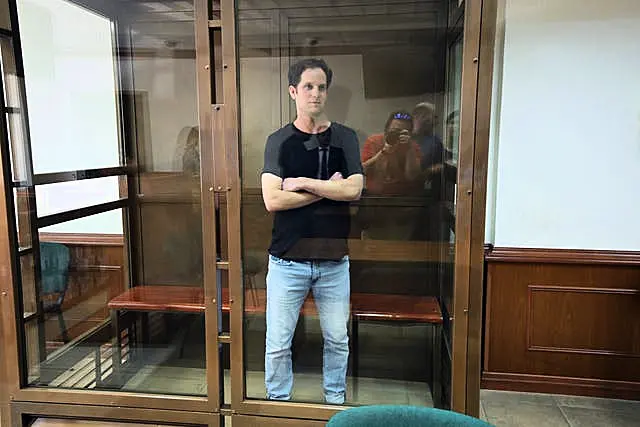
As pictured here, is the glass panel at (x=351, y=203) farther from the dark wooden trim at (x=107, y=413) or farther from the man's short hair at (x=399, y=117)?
the dark wooden trim at (x=107, y=413)

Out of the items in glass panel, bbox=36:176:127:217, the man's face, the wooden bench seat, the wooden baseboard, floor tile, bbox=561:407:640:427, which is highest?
the man's face

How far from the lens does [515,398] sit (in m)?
2.50

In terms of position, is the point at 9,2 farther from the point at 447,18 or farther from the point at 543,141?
the point at 543,141

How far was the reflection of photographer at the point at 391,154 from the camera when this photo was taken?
75.5 inches

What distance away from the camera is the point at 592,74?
92.2 inches

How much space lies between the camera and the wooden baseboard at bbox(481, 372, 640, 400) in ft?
8.13

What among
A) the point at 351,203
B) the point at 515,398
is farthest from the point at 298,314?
the point at 515,398

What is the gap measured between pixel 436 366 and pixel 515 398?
2.82ft

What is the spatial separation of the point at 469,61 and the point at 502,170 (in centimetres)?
116

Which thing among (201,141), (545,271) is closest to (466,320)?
(201,141)

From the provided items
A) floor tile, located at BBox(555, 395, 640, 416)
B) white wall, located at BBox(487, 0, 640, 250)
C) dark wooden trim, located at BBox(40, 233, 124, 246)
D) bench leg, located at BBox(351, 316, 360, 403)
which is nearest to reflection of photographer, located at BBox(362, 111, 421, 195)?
bench leg, located at BBox(351, 316, 360, 403)

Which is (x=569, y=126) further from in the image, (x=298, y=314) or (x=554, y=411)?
(x=298, y=314)

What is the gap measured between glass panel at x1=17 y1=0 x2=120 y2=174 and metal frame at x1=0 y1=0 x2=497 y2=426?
270 millimetres

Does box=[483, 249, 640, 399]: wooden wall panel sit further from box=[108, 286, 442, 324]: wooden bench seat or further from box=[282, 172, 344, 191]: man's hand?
box=[282, 172, 344, 191]: man's hand
